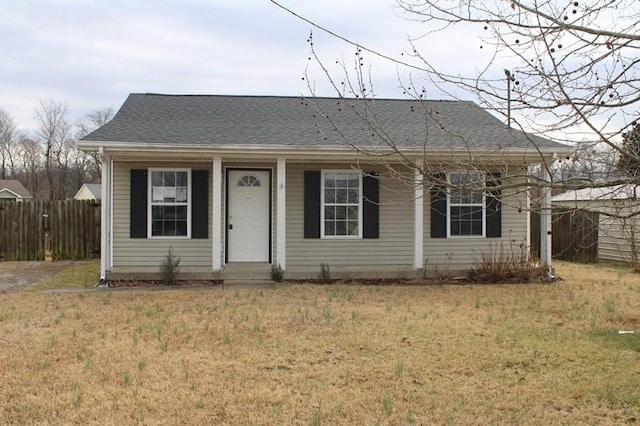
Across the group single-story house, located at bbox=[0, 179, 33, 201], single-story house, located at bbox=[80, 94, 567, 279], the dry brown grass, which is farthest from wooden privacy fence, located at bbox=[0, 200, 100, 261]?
single-story house, located at bbox=[0, 179, 33, 201]

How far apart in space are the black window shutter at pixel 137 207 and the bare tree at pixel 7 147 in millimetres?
44911

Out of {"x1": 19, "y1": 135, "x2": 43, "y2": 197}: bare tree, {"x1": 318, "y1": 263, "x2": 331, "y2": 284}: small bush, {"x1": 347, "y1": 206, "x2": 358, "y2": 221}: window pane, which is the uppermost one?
{"x1": 19, "y1": 135, "x2": 43, "y2": 197}: bare tree

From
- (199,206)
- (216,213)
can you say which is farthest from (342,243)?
(199,206)

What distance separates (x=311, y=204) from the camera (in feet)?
36.6

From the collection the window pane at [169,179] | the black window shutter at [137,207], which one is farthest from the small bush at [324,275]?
the black window shutter at [137,207]

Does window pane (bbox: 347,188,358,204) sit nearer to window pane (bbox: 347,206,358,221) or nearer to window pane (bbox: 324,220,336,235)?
window pane (bbox: 347,206,358,221)

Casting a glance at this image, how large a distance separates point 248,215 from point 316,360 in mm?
6319

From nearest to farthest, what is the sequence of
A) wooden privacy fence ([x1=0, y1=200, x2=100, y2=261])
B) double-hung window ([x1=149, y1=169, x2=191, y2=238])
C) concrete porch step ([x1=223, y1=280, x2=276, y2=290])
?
1. concrete porch step ([x1=223, y1=280, x2=276, y2=290])
2. double-hung window ([x1=149, y1=169, x2=191, y2=238])
3. wooden privacy fence ([x1=0, y1=200, x2=100, y2=261])

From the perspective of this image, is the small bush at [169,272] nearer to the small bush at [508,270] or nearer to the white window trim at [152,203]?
the white window trim at [152,203]

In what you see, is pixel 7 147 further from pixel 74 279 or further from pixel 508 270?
pixel 508 270

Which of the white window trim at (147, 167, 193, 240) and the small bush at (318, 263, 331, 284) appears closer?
the small bush at (318, 263, 331, 284)

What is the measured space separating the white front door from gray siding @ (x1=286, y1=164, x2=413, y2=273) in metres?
0.54

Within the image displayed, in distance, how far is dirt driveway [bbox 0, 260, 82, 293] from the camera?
34.7ft

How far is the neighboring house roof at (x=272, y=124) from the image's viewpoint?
10.3 m
